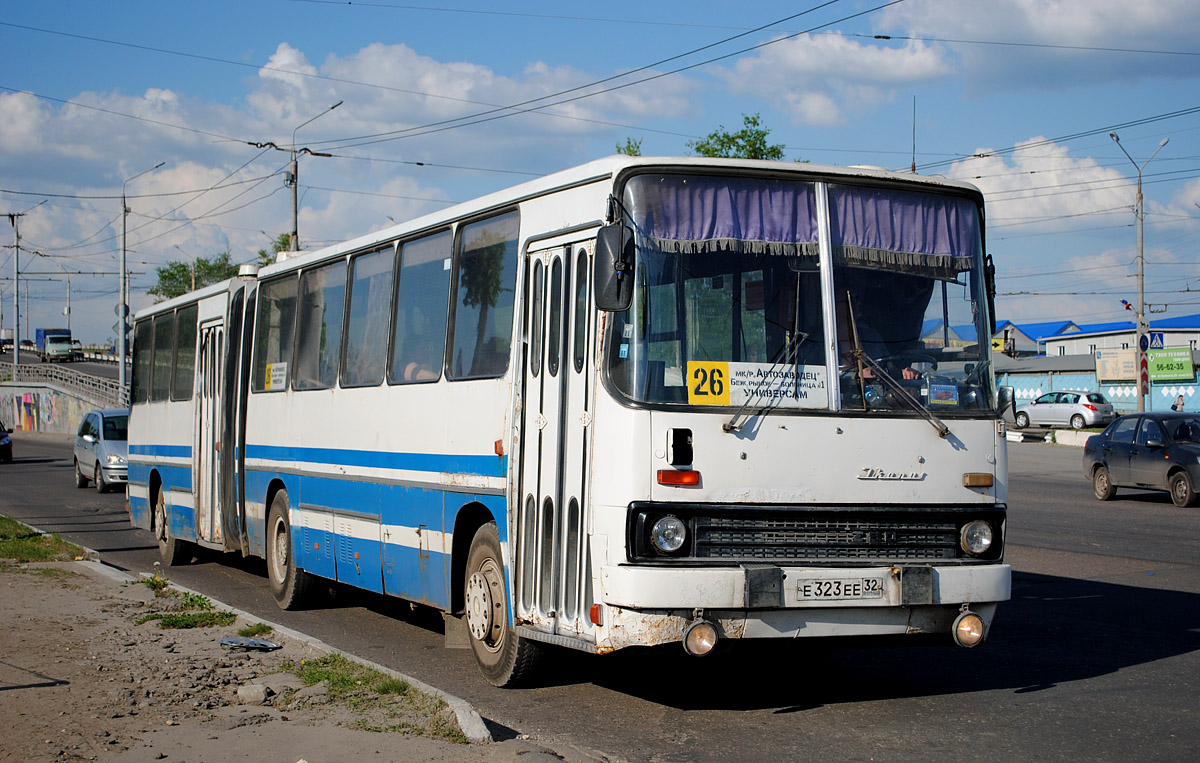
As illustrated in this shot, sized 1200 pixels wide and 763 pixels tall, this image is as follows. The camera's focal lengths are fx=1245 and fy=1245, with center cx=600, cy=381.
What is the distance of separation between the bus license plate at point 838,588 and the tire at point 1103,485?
18.8 meters

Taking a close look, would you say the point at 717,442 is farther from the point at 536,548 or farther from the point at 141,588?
the point at 141,588

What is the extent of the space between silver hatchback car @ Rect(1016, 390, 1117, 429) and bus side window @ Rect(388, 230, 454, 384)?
47.2 m

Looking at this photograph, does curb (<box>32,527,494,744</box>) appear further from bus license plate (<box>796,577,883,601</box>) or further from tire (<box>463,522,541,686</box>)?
bus license plate (<box>796,577,883,601</box>)

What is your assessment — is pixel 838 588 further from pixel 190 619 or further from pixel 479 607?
pixel 190 619

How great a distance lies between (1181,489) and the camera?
22078mm

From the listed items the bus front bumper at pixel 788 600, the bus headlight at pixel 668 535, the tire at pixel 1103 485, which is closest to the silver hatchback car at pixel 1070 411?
the tire at pixel 1103 485

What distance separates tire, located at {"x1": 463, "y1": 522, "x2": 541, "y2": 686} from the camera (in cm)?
774

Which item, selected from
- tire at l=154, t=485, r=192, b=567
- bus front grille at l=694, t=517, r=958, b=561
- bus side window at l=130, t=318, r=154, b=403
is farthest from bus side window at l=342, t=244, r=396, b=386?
bus side window at l=130, t=318, r=154, b=403

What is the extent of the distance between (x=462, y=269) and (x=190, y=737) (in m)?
3.88

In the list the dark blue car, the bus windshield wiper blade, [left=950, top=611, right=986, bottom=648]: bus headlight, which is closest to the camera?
[left=950, top=611, right=986, bottom=648]: bus headlight

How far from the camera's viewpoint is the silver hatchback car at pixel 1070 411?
5294cm

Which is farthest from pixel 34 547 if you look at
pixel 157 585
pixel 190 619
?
pixel 190 619

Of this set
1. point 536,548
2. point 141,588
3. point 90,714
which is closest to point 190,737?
point 90,714

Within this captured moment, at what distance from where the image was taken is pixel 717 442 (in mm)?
6609
